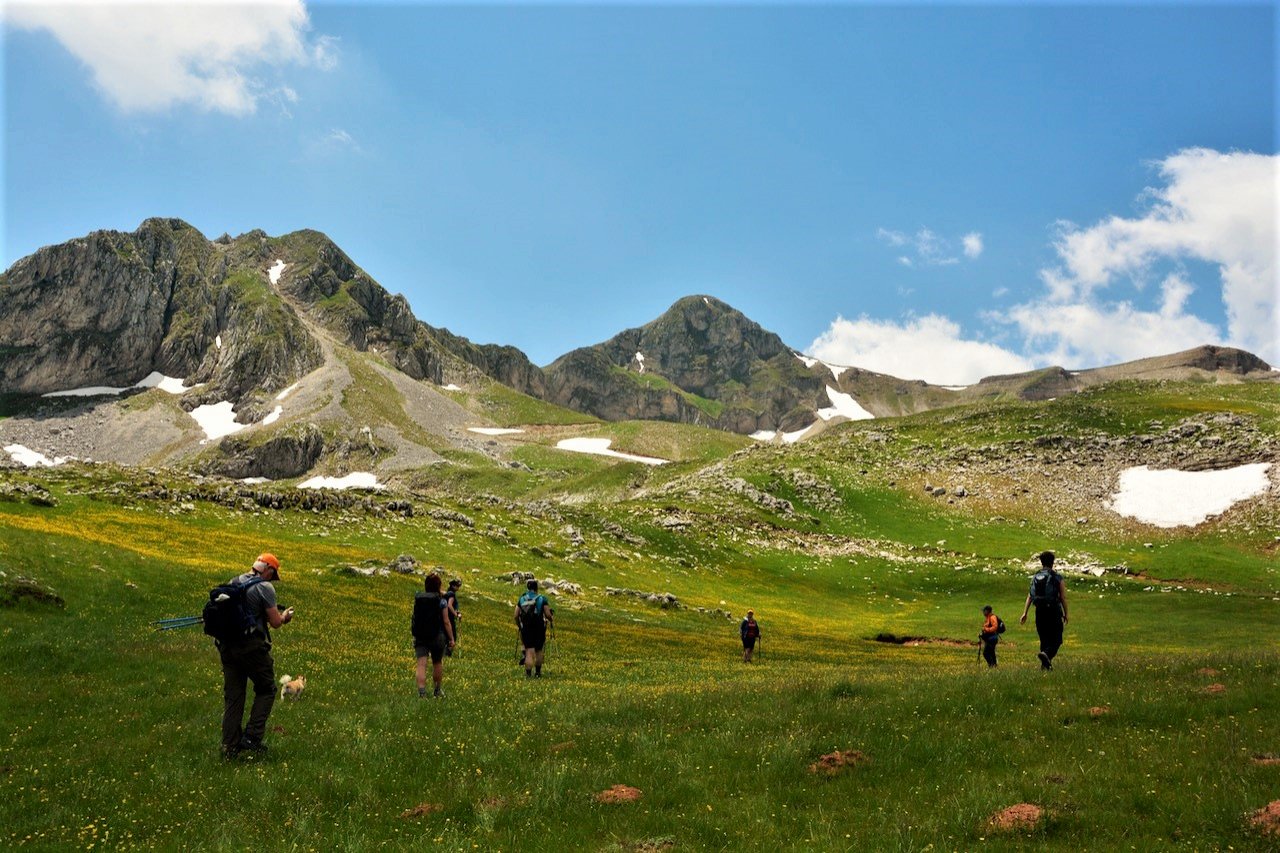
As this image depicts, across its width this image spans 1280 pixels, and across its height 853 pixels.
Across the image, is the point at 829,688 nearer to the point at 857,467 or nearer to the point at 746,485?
the point at 746,485

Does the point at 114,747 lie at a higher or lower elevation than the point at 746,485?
lower

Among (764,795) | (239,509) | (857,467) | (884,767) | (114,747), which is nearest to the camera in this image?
(764,795)

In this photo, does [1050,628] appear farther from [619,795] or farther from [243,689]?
[243,689]

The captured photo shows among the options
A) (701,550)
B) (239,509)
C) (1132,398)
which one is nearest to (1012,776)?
(239,509)

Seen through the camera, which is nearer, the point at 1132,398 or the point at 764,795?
the point at 764,795

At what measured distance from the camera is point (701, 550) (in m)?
87.1

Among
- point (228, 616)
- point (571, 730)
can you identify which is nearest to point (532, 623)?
point (571, 730)

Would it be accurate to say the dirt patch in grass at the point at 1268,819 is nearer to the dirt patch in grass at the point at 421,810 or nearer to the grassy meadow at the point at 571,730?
the grassy meadow at the point at 571,730

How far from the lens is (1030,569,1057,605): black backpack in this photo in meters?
21.3

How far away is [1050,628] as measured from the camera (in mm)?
21562

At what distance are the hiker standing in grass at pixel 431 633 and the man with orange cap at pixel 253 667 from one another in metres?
5.74

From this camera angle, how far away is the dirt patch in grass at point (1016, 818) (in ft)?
30.3

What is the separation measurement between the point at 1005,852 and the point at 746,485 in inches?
4340

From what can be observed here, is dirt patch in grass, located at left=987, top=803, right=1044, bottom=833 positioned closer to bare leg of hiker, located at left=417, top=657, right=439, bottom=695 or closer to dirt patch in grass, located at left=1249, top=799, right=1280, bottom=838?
dirt patch in grass, located at left=1249, top=799, right=1280, bottom=838
